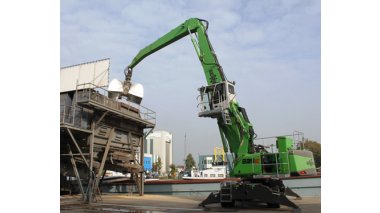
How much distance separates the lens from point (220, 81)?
16.3m

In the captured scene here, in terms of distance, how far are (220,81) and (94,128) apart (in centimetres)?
870

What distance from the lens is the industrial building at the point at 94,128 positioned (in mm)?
19875

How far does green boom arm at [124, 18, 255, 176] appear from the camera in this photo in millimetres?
15494

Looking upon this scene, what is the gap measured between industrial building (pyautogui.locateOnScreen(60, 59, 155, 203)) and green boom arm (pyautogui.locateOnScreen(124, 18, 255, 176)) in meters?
5.36

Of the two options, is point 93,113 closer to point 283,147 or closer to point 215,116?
point 215,116

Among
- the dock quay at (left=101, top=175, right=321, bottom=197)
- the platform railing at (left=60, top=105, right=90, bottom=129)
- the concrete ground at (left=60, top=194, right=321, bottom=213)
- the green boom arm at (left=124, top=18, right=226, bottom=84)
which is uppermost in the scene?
the green boom arm at (left=124, top=18, right=226, bottom=84)

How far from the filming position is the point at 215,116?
52.5 ft

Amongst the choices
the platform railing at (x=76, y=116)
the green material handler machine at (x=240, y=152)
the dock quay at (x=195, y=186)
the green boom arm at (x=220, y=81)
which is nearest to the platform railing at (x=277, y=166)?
the green material handler machine at (x=240, y=152)

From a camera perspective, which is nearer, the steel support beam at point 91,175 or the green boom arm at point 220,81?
the green boom arm at point 220,81

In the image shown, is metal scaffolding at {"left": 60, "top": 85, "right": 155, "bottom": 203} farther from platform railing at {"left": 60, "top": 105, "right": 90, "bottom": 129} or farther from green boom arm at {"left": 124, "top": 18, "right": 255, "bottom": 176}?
green boom arm at {"left": 124, "top": 18, "right": 255, "bottom": 176}

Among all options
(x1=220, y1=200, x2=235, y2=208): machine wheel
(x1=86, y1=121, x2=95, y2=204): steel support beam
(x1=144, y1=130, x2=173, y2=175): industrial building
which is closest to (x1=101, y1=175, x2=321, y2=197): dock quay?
(x1=220, y1=200, x2=235, y2=208): machine wheel

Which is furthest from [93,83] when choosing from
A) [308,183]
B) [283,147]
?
[308,183]

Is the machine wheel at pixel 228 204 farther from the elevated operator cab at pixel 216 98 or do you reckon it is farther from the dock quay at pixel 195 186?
the dock quay at pixel 195 186

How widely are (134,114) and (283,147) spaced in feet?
43.0
